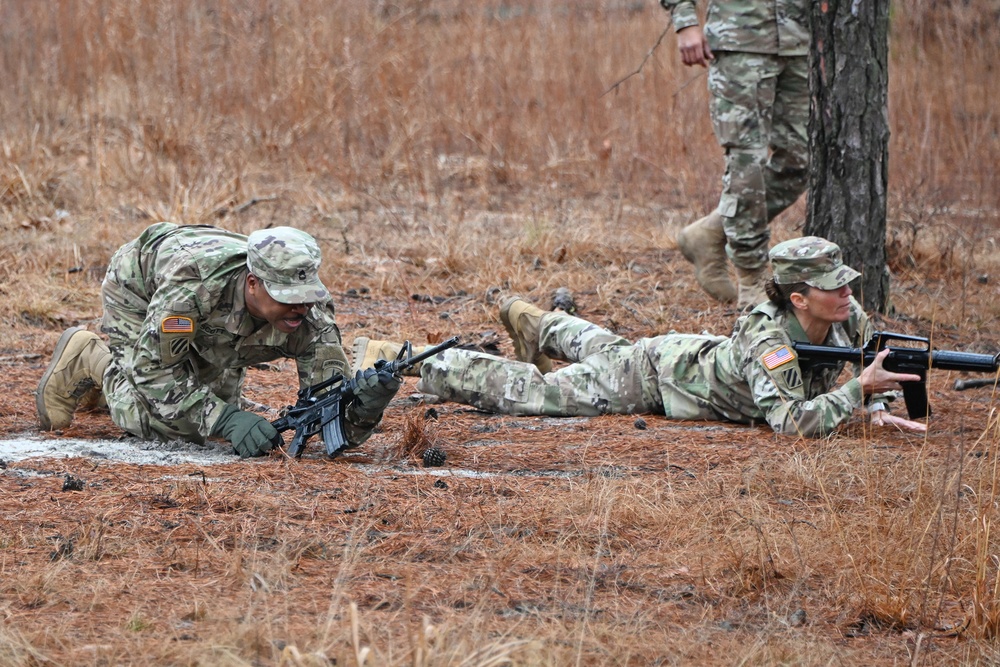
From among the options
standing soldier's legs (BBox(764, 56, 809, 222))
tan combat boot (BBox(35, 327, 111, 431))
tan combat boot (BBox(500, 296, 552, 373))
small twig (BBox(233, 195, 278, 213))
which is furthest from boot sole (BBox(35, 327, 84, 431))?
standing soldier's legs (BBox(764, 56, 809, 222))

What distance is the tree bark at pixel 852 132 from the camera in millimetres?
5918

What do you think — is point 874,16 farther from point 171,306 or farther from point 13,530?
point 13,530

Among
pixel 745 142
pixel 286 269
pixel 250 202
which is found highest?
pixel 745 142

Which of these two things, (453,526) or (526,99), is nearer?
(453,526)

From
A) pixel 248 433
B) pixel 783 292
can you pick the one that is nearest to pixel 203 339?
pixel 248 433

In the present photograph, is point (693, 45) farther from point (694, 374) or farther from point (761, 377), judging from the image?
point (761, 377)

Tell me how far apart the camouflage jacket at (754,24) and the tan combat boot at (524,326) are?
5.89 feet

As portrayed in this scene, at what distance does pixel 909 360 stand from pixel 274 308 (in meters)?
2.33

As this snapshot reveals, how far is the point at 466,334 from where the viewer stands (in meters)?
6.45

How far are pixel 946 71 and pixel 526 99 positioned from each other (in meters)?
3.59

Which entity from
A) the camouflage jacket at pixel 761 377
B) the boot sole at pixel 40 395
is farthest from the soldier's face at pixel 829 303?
the boot sole at pixel 40 395

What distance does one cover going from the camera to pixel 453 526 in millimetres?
3453

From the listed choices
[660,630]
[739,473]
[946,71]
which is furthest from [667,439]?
[946,71]

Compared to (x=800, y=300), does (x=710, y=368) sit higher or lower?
lower
